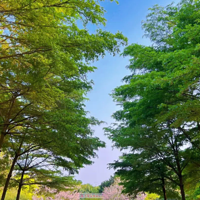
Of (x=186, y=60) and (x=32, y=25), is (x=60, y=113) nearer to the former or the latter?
(x=32, y=25)

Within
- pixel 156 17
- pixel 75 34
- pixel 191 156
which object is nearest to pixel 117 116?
pixel 191 156

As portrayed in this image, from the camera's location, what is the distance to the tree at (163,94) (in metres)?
5.53

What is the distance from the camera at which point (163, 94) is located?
640cm

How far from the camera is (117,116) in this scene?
10.8 meters

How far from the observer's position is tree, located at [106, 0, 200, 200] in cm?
553

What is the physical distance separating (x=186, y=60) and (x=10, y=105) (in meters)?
5.58

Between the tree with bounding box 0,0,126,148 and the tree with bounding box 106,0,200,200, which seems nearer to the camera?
the tree with bounding box 0,0,126,148

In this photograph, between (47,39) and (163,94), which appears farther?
(163,94)

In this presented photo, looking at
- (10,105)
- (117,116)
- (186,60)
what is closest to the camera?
(186,60)

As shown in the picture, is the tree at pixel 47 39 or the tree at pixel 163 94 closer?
the tree at pixel 47 39

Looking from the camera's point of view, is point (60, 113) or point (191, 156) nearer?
point (60, 113)

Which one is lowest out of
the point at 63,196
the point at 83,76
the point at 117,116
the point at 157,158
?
the point at 63,196

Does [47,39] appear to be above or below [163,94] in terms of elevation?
below

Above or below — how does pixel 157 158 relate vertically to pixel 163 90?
below
